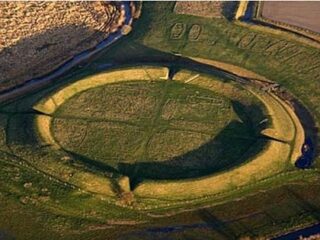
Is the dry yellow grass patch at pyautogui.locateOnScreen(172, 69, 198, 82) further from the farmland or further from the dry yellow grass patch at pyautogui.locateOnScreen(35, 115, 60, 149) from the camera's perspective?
the dry yellow grass patch at pyautogui.locateOnScreen(35, 115, 60, 149)

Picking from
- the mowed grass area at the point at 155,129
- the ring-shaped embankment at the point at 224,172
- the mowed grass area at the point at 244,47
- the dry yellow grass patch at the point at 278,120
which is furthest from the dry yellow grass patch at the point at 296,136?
the mowed grass area at the point at 155,129

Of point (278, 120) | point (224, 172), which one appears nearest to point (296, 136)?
point (278, 120)

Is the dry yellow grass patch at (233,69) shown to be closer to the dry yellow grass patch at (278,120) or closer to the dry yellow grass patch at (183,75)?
the dry yellow grass patch at (183,75)

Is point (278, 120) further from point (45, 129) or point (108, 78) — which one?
point (45, 129)

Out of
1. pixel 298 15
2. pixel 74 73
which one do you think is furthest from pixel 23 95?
pixel 298 15

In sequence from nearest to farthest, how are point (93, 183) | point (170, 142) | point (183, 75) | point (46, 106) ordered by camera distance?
1. point (93, 183)
2. point (170, 142)
3. point (46, 106)
4. point (183, 75)

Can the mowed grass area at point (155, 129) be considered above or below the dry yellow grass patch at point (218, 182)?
above

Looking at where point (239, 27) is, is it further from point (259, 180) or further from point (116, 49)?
point (259, 180)

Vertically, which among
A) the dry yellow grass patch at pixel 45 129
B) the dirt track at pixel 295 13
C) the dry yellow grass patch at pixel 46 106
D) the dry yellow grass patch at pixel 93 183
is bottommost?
the dry yellow grass patch at pixel 93 183
